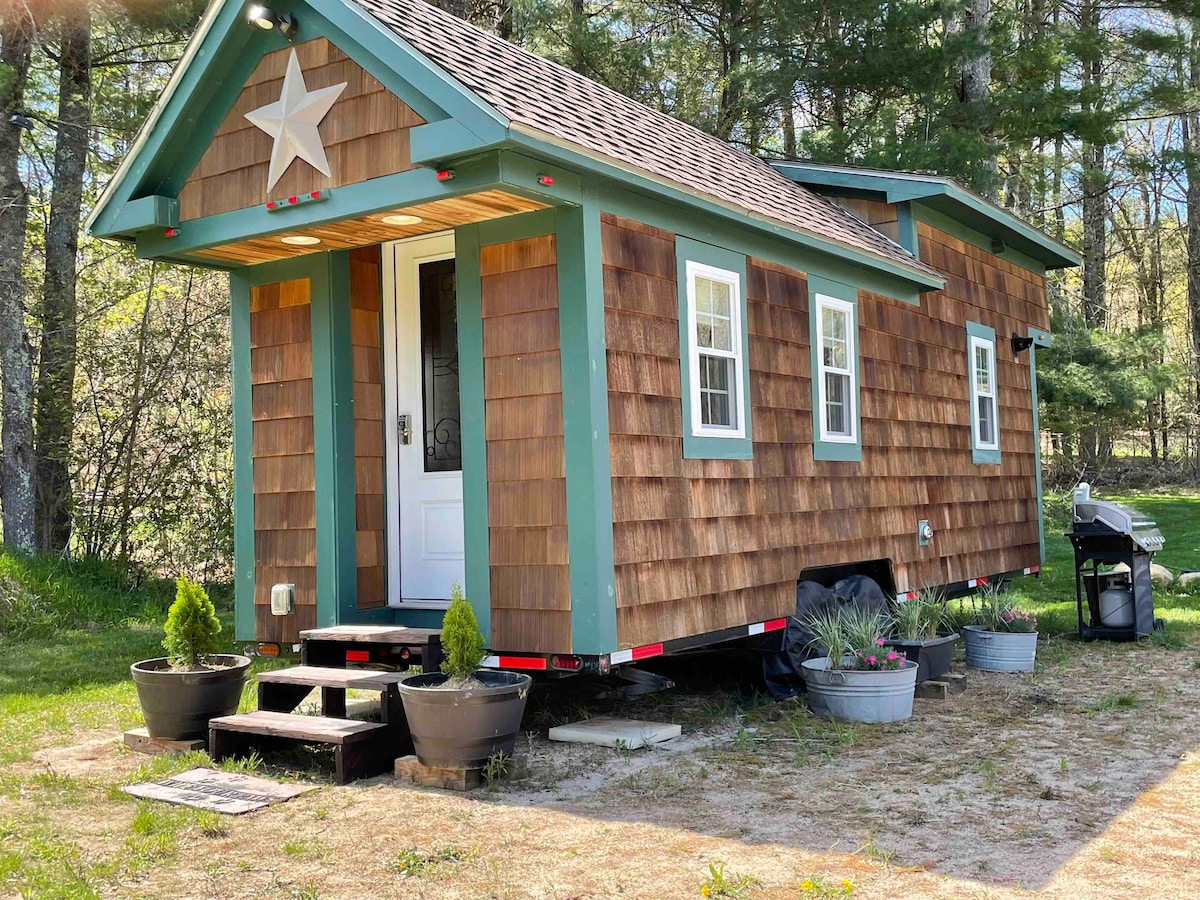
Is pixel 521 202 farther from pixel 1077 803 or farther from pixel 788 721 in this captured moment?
pixel 1077 803

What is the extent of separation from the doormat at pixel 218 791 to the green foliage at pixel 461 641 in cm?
85

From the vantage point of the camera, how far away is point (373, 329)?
6.86 m

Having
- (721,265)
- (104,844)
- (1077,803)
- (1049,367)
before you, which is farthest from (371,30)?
(1049,367)

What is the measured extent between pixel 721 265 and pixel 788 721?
2.71 metres

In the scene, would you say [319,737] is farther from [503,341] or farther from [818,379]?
[818,379]

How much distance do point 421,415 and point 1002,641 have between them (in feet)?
14.6

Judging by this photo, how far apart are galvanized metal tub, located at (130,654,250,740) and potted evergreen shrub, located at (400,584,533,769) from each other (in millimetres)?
1260

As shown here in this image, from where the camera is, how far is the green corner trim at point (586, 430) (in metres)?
5.52

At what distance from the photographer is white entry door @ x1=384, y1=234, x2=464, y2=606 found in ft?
21.9

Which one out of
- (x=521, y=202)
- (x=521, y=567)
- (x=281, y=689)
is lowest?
(x=281, y=689)

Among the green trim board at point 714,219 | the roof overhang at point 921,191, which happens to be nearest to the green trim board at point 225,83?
the green trim board at point 714,219

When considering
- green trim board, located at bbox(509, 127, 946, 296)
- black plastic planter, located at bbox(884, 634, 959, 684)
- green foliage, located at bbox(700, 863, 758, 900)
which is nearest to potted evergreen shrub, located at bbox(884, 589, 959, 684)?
black plastic planter, located at bbox(884, 634, 959, 684)

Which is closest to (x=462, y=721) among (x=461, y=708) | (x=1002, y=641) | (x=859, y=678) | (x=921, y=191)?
(x=461, y=708)

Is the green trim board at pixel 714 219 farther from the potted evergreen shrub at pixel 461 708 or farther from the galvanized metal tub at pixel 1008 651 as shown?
the galvanized metal tub at pixel 1008 651
